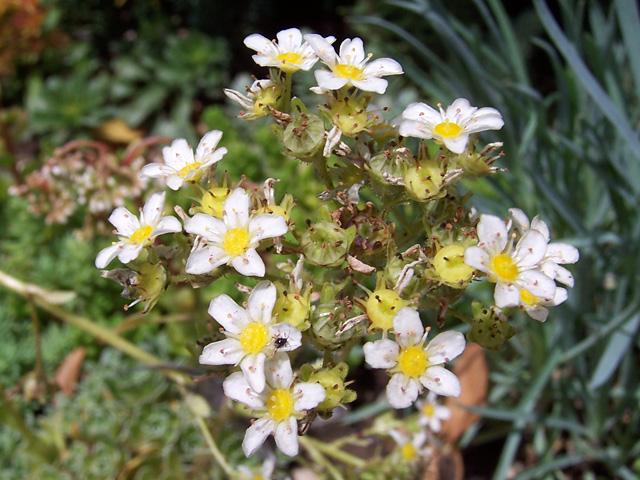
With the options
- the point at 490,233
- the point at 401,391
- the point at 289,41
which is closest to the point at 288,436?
the point at 401,391

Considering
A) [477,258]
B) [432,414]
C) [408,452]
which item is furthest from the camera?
[432,414]

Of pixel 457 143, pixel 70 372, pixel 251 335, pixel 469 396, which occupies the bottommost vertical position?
pixel 70 372

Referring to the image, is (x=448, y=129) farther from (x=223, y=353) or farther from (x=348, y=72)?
(x=223, y=353)

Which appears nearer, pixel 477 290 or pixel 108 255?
pixel 108 255

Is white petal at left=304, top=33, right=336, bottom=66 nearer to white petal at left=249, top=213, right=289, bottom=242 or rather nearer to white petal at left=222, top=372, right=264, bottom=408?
white petal at left=249, top=213, right=289, bottom=242

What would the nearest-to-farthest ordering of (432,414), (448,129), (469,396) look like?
(448,129) → (432,414) → (469,396)

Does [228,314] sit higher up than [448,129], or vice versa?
[448,129]
